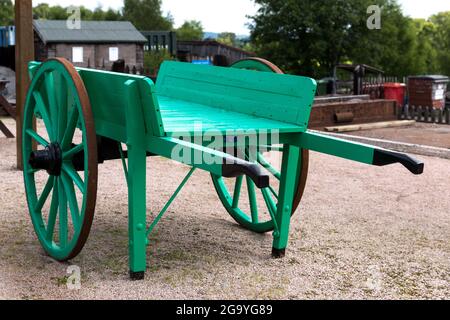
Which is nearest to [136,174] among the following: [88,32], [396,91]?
[396,91]

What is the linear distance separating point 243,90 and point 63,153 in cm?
123

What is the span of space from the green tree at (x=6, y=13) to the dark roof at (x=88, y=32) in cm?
2439

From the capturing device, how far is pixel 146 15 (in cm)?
5259

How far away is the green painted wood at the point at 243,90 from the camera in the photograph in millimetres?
4297

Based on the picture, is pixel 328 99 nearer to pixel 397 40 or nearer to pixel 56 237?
pixel 56 237

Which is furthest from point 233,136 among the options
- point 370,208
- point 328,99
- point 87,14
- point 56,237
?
point 87,14

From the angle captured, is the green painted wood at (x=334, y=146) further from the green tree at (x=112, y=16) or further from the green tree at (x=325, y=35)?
the green tree at (x=112, y=16)

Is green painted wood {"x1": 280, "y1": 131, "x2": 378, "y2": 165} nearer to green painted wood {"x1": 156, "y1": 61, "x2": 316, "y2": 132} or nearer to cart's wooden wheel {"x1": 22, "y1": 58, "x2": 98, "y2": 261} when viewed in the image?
green painted wood {"x1": 156, "y1": 61, "x2": 316, "y2": 132}

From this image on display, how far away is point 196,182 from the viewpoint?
24.3ft

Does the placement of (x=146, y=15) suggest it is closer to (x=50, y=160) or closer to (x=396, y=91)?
(x=396, y=91)

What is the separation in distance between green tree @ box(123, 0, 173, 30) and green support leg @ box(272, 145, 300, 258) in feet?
158

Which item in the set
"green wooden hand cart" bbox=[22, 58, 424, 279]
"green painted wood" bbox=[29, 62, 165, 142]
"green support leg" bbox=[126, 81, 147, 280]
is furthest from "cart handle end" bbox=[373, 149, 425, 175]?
"green support leg" bbox=[126, 81, 147, 280]

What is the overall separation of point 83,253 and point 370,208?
9.01ft

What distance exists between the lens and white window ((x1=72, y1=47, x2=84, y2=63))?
20578mm
